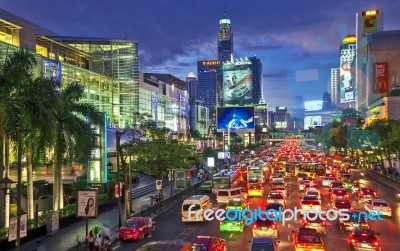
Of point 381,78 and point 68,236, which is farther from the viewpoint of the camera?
point 381,78

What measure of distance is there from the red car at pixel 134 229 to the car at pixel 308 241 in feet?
33.9

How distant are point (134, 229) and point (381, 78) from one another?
15633cm

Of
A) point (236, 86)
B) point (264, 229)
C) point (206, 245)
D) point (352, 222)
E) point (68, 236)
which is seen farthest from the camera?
point (236, 86)

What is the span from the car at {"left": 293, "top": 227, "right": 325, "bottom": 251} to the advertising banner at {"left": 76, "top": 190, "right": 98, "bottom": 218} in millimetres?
11471

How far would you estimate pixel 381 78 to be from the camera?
166375mm

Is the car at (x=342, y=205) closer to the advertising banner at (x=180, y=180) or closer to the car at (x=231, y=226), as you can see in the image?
the car at (x=231, y=226)

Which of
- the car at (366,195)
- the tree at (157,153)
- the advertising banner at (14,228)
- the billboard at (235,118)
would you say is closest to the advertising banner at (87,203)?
the advertising banner at (14,228)

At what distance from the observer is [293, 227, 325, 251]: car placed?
74.1 ft

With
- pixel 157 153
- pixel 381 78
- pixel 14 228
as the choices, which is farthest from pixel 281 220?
pixel 381 78

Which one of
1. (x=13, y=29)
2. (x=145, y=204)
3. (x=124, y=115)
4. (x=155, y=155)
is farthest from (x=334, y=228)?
(x=124, y=115)

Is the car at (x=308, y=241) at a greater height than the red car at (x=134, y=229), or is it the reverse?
the car at (x=308, y=241)

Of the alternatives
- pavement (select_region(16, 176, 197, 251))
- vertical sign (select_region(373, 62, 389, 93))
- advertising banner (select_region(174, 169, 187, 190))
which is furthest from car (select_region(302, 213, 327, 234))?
vertical sign (select_region(373, 62, 389, 93))

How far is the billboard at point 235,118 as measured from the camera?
312 feet

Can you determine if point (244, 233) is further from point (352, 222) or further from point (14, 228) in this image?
point (14, 228)
